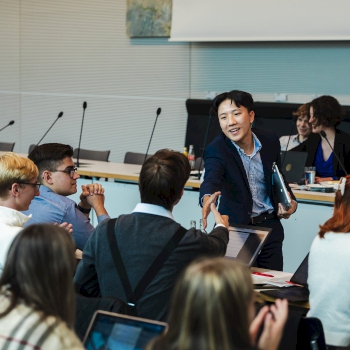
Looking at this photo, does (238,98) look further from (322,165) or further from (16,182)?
(322,165)

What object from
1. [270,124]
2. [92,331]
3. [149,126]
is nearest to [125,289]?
[92,331]

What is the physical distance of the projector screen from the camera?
7672 mm

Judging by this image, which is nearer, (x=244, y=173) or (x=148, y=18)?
(x=244, y=173)

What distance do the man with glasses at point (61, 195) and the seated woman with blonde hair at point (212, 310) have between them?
2146 millimetres

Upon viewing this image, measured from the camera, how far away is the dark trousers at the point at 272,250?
3.58 meters

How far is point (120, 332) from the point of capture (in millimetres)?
1869

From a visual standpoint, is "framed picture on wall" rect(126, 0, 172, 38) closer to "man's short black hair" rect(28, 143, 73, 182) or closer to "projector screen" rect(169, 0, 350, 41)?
"projector screen" rect(169, 0, 350, 41)

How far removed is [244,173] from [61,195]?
38.5 inches

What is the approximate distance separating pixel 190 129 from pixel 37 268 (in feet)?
24.3

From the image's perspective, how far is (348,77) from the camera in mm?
8062

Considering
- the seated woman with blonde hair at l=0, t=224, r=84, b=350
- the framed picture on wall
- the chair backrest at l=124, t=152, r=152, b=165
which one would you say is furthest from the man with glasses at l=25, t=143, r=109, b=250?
the framed picture on wall

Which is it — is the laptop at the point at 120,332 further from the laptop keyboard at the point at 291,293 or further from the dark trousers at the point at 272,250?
the dark trousers at the point at 272,250

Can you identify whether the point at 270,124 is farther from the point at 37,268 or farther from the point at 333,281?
the point at 37,268

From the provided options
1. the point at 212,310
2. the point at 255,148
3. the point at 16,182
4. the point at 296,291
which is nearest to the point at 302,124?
the point at 255,148
